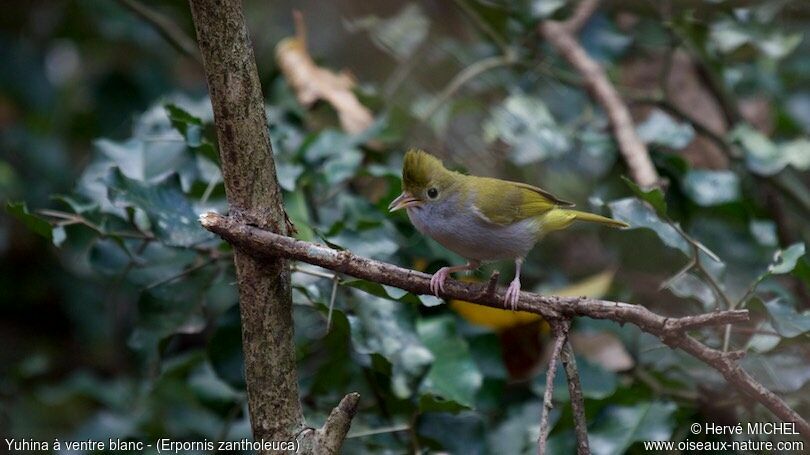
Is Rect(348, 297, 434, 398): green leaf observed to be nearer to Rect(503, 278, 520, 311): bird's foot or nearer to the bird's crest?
the bird's crest

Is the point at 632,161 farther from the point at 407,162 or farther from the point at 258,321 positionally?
the point at 258,321

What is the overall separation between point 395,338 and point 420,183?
1.58 feet

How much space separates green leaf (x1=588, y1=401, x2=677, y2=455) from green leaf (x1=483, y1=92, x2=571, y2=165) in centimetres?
125

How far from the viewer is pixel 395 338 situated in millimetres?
2473

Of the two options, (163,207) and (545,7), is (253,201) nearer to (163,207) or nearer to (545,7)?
(163,207)

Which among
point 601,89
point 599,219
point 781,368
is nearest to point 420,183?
point 599,219

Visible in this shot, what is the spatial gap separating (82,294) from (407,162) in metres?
3.17

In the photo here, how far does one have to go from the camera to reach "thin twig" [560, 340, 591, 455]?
178 centimetres

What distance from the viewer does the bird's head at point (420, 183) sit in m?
2.57

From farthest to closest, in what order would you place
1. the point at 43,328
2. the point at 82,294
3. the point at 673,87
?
1. the point at 43,328
2. the point at 82,294
3. the point at 673,87

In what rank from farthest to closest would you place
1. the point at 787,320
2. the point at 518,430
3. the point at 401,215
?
1. the point at 401,215
2. the point at 518,430
3. the point at 787,320

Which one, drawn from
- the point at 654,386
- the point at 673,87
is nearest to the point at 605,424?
the point at 654,386

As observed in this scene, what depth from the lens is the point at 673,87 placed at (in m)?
4.62

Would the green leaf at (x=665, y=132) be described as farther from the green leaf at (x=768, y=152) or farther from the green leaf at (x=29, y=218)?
the green leaf at (x=29, y=218)
